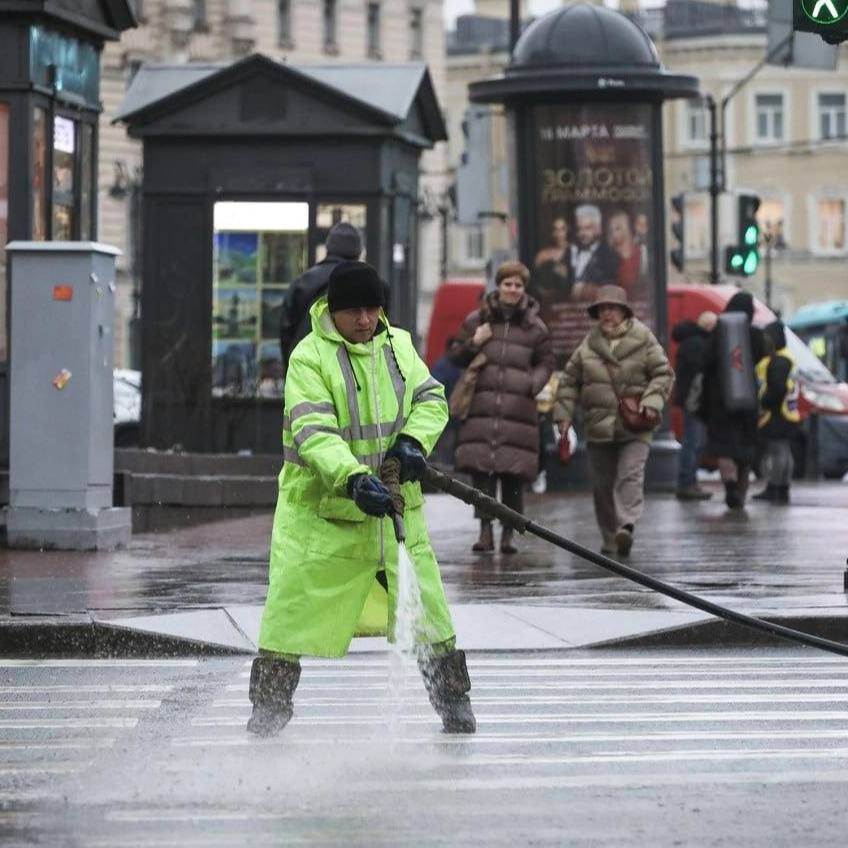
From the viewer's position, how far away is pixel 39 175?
58.8ft

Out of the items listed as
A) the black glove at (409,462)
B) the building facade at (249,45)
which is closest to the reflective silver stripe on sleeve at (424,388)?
the black glove at (409,462)

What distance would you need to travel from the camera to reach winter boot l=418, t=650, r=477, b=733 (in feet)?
29.7

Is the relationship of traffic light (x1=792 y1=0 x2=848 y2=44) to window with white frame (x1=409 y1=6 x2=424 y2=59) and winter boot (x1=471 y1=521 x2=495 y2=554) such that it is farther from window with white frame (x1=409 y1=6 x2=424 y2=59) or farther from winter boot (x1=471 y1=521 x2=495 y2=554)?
window with white frame (x1=409 y1=6 x2=424 y2=59)

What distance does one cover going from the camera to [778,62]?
68.2 ft

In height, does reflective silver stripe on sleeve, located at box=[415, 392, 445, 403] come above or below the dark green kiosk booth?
below

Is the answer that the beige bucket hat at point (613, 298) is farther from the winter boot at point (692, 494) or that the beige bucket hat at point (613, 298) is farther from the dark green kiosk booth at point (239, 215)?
the dark green kiosk booth at point (239, 215)

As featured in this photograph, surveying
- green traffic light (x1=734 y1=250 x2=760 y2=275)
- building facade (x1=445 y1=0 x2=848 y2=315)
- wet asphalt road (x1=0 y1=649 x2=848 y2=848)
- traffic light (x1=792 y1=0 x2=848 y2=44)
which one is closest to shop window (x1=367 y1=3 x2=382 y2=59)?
building facade (x1=445 y1=0 x2=848 y2=315)

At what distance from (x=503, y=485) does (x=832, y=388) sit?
17.4 metres

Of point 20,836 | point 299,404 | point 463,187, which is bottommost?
point 20,836

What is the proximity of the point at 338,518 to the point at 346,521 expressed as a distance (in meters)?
0.03

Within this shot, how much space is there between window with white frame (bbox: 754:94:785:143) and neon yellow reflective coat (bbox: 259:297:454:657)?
8336 centimetres

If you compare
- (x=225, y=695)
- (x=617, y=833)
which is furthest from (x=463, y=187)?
(x=617, y=833)

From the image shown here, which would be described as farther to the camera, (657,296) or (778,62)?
(657,296)

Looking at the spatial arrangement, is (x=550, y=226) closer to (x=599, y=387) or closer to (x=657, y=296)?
(x=657, y=296)
